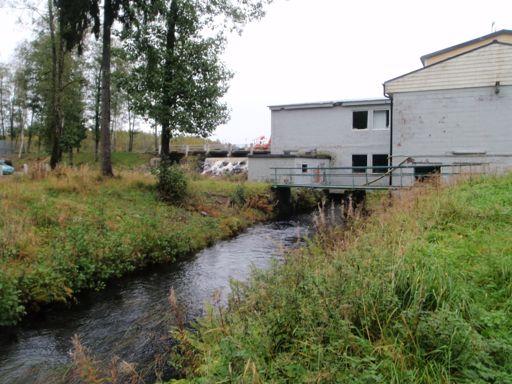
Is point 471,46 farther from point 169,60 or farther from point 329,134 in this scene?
point 169,60

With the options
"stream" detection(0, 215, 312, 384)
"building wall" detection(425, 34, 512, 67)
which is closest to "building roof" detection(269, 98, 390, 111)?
"building wall" detection(425, 34, 512, 67)

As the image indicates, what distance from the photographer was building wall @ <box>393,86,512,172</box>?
20.5 metres

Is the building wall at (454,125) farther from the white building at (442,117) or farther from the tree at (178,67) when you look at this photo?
the tree at (178,67)

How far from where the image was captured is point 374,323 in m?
3.66

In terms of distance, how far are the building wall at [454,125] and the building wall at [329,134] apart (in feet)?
14.1

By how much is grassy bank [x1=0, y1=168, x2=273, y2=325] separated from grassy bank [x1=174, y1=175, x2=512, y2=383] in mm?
4508

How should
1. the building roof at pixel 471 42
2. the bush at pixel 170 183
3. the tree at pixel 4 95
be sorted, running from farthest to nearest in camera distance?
the tree at pixel 4 95 < the building roof at pixel 471 42 < the bush at pixel 170 183

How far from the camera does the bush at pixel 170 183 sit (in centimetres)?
1739

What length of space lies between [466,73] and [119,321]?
2114 centimetres

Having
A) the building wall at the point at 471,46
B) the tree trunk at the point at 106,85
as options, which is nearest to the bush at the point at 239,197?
the tree trunk at the point at 106,85

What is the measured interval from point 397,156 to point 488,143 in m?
4.61

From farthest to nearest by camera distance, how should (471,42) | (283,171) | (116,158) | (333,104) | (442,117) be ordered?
1. (116,158)
2. (333,104)
3. (283,171)
4. (471,42)
5. (442,117)

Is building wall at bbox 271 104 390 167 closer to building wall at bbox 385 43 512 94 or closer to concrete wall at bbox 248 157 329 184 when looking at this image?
concrete wall at bbox 248 157 329 184

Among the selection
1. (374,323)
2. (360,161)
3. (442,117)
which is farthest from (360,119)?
(374,323)
